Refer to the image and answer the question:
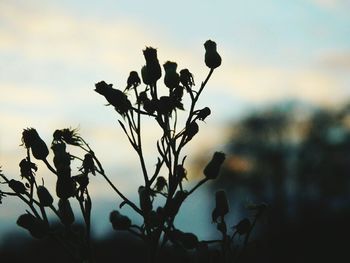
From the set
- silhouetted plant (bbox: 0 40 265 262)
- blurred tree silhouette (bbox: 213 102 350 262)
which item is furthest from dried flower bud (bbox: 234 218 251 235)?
blurred tree silhouette (bbox: 213 102 350 262)

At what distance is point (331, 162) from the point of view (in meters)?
48.5

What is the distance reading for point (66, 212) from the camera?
368 centimetres

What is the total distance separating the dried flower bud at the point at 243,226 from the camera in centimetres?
406

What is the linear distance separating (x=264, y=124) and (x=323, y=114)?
5.00 meters

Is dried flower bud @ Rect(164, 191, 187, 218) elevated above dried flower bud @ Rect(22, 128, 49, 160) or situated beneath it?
situated beneath

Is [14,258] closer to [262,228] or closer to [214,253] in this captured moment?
[262,228]

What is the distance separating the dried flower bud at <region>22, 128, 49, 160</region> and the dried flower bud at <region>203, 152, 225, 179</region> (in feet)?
3.22

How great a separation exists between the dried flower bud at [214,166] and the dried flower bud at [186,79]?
1.55 ft

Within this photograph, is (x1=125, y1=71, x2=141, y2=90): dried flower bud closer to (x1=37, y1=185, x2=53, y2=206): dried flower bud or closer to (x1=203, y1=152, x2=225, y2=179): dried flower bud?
(x1=203, y1=152, x2=225, y2=179): dried flower bud

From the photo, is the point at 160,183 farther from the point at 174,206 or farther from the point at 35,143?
the point at 35,143

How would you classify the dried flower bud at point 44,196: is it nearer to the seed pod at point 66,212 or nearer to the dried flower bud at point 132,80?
the seed pod at point 66,212

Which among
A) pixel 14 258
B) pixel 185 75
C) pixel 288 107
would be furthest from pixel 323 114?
pixel 185 75

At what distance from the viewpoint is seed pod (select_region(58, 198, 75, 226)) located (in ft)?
11.9

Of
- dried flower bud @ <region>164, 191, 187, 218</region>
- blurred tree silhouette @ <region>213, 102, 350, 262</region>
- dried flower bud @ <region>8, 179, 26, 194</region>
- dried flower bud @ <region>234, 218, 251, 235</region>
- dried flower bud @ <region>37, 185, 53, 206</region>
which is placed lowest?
dried flower bud @ <region>234, 218, 251, 235</region>
